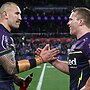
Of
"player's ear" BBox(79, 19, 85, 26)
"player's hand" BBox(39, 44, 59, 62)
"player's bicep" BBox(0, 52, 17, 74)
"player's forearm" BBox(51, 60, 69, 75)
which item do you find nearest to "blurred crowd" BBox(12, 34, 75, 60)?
"player's forearm" BBox(51, 60, 69, 75)

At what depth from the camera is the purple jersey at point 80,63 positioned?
4027mm

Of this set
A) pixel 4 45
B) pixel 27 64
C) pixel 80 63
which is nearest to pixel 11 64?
pixel 4 45

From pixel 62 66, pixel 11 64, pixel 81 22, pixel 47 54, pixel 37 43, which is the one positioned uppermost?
pixel 81 22

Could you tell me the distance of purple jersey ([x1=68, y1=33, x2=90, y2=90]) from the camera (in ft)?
13.2

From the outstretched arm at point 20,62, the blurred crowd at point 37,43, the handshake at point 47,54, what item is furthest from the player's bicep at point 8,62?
the blurred crowd at point 37,43

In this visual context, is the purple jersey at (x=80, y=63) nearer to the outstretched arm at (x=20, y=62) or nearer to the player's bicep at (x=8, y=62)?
the outstretched arm at (x=20, y=62)

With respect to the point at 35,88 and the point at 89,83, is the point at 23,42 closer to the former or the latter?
the point at 35,88

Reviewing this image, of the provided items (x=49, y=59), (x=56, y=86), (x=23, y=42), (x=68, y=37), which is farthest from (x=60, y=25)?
(x=49, y=59)

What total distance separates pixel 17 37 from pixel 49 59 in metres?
40.3

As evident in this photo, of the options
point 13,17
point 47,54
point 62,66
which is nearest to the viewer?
point 13,17

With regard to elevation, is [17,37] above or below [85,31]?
below

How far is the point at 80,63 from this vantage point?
4098 mm

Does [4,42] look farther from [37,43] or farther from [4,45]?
[37,43]

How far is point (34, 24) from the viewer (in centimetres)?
4806
